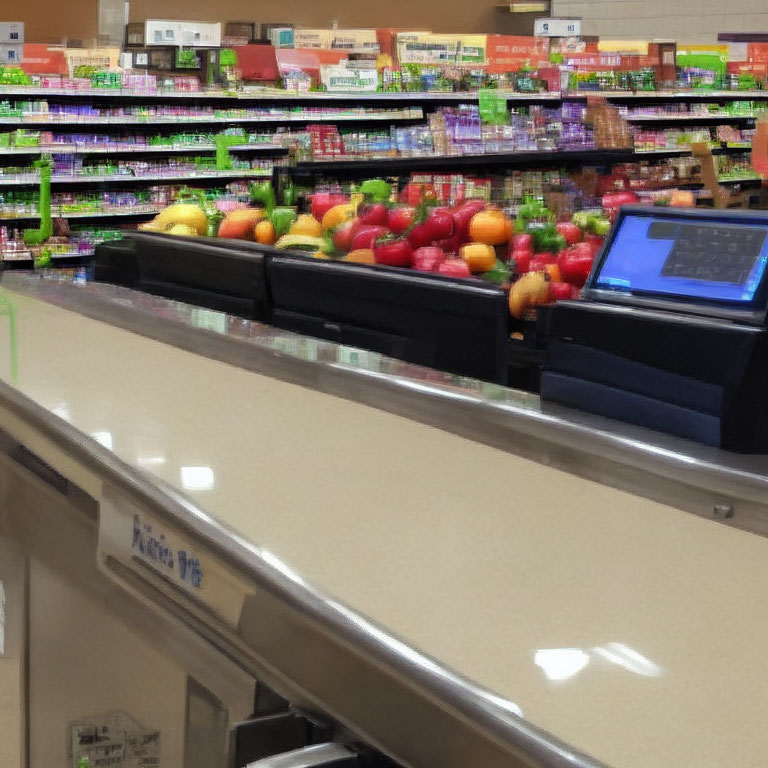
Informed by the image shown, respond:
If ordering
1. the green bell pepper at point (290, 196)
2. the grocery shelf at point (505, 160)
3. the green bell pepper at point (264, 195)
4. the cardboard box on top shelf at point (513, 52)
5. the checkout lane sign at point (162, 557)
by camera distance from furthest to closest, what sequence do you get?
the cardboard box on top shelf at point (513, 52)
the grocery shelf at point (505, 160)
the green bell pepper at point (290, 196)
the green bell pepper at point (264, 195)
the checkout lane sign at point (162, 557)

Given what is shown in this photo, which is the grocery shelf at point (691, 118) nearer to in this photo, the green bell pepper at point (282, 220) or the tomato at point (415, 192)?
the tomato at point (415, 192)

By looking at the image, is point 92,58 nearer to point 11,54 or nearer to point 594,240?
point 11,54

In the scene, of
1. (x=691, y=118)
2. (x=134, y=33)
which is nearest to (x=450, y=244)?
(x=691, y=118)

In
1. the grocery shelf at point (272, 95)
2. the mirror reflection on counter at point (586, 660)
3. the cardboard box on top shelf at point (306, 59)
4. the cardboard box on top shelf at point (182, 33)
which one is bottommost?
the mirror reflection on counter at point (586, 660)

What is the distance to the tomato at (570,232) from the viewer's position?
2322 millimetres

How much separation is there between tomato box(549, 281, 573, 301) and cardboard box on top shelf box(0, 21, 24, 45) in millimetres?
6982

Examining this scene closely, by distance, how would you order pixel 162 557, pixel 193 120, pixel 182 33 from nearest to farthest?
1. pixel 162 557
2. pixel 193 120
3. pixel 182 33

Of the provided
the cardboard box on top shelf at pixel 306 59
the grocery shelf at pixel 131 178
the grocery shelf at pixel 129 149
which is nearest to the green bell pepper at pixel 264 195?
the grocery shelf at pixel 129 149

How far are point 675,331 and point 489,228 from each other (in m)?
0.95

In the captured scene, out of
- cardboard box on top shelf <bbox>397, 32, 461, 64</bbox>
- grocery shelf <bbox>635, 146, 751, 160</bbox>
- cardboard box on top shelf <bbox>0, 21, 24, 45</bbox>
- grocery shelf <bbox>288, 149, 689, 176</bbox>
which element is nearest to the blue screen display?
grocery shelf <bbox>288, 149, 689, 176</bbox>

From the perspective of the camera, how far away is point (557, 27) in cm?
1386

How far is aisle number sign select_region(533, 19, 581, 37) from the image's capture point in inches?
543

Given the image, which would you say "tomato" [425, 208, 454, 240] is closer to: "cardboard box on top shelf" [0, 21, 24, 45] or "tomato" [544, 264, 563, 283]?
"tomato" [544, 264, 563, 283]

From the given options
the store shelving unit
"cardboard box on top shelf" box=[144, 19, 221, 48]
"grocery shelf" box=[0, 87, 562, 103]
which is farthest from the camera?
"cardboard box on top shelf" box=[144, 19, 221, 48]
